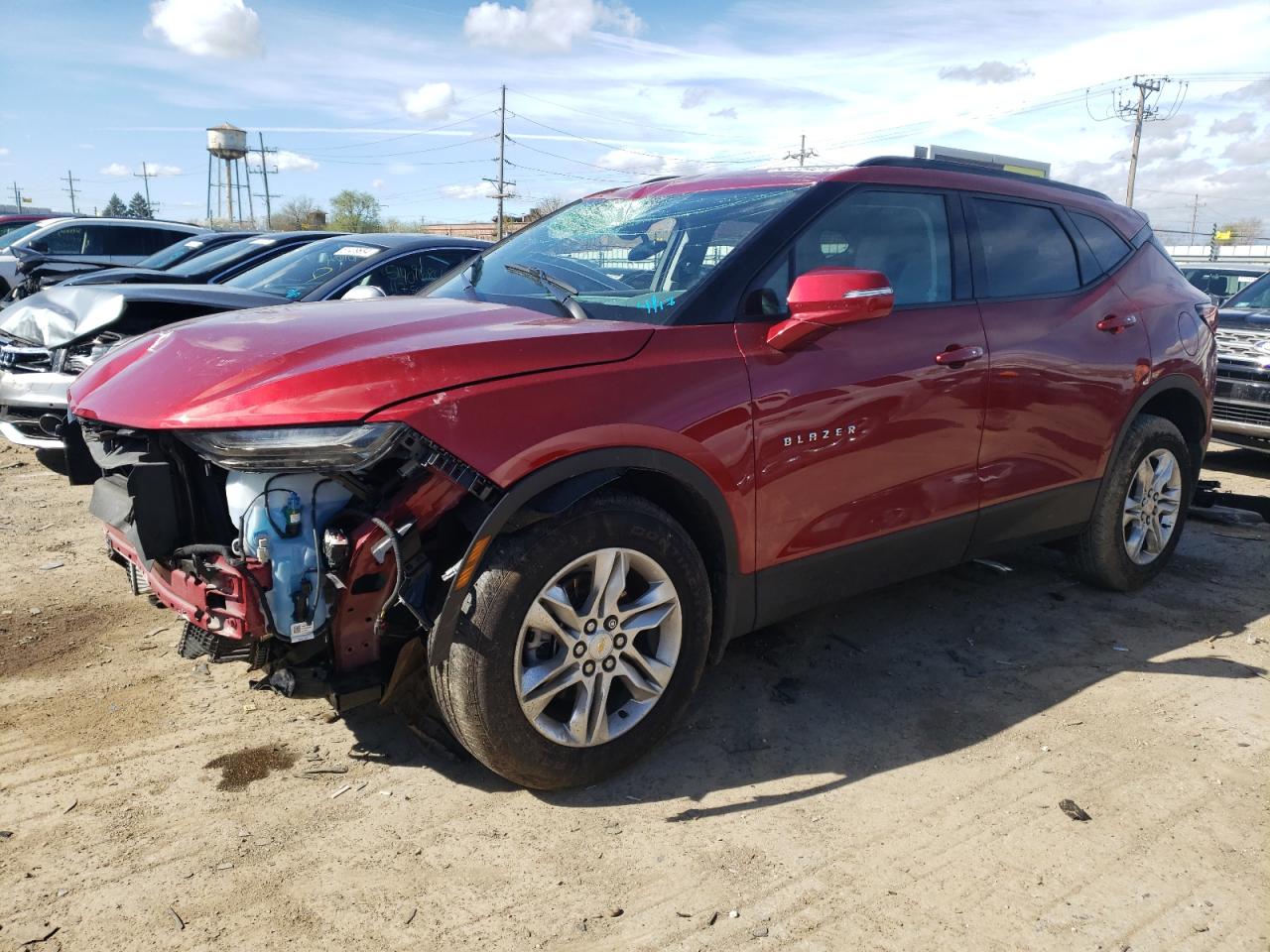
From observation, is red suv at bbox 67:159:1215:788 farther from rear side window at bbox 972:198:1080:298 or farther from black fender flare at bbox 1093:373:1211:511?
black fender flare at bbox 1093:373:1211:511

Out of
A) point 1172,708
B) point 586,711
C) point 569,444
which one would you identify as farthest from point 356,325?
point 1172,708

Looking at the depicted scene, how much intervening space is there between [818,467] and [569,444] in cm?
96

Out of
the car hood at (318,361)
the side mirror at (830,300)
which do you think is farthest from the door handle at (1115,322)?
the car hood at (318,361)

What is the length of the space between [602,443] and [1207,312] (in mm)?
3782

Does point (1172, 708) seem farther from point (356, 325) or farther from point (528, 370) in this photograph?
point (356, 325)

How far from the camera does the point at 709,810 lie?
2.74 metres

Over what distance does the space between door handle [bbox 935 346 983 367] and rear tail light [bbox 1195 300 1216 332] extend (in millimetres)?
1922

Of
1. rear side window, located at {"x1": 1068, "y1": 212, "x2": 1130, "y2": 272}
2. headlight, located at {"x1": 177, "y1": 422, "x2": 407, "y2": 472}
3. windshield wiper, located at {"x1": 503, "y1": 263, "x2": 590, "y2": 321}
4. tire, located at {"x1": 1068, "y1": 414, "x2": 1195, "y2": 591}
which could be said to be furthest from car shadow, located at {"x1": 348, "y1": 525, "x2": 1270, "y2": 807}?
rear side window, located at {"x1": 1068, "y1": 212, "x2": 1130, "y2": 272}

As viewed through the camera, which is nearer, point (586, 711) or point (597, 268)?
point (586, 711)

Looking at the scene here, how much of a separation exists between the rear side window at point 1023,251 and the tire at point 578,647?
1931 mm

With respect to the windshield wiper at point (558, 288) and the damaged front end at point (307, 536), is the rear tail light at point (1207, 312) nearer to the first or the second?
the windshield wiper at point (558, 288)

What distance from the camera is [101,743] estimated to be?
3.01m

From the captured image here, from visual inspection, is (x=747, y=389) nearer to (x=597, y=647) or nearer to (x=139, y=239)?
(x=597, y=647)

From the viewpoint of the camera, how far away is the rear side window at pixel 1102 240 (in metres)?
4.27
